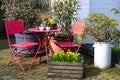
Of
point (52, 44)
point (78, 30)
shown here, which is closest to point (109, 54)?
point (78, 30)

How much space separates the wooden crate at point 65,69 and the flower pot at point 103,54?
0.77 m

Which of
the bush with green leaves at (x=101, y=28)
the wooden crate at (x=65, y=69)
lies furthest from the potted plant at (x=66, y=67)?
the bush with green leaves at (x=101, y=28)

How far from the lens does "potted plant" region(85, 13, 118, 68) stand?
20.6 ft

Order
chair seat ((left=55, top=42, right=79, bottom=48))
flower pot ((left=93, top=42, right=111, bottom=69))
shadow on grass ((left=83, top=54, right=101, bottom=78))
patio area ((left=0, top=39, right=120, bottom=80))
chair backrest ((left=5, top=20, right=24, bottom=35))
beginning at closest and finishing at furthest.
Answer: patio area ((left=0, top=39, right=120, bottom=80)), shadow on grass ((left=83, top=54, right=101, bottom=78)), flower pot ((left=93, top=42, right=111, bottom=69)), chair backrest ((left=5, top=20, right=24, bottom=35)), chair seat ((left=55, top=42, right=79, bottom=48))

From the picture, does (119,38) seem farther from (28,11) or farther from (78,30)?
(28,11)

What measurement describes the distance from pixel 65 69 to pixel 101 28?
140cm

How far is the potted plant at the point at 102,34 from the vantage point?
628 centimetres

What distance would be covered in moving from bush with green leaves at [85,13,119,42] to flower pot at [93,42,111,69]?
152 millimetres

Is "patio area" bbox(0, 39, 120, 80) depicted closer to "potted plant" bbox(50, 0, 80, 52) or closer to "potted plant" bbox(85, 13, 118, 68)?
"potted plant" bbox(85, 13, 118, 68)

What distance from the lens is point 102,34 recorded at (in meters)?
6.39

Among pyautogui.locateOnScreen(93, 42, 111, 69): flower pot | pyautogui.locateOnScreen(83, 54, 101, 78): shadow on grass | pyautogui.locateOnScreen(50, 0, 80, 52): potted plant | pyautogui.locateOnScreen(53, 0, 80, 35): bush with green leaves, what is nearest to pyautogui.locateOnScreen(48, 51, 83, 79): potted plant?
pyautogui.locateOnScreen(83, 54, 101, 78): shadow on grass

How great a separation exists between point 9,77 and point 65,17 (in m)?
2.75

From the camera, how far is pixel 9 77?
5.82 m

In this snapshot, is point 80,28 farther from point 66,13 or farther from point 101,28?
point 66,13
